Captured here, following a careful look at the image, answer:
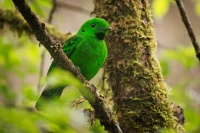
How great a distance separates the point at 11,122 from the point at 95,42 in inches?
92.6

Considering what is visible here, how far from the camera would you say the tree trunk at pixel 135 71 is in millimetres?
3148

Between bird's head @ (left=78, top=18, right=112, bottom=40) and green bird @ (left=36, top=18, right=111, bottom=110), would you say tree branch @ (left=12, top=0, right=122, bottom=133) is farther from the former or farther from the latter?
bird's head @ (left=78, top=18, right=112, bottom=40)

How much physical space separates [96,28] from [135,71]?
29.6 inches

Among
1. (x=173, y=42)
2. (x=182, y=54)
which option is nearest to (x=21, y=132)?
(x=182, y=54)

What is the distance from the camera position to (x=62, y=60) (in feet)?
8.26

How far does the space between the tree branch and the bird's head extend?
914 mm

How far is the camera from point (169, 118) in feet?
10.4

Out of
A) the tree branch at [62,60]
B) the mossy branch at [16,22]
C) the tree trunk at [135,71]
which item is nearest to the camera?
the tree branch at [62,60]

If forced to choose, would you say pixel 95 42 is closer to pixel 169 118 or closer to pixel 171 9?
pixel 169 118

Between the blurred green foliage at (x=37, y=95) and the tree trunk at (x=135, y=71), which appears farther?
the tree trunk at (x=135, y=71)

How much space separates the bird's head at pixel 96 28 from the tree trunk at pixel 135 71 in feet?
0.27

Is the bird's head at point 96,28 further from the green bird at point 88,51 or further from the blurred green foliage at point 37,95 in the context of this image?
the blurred green foliage at point 37,95

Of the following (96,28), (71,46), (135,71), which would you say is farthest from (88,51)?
(135,71)

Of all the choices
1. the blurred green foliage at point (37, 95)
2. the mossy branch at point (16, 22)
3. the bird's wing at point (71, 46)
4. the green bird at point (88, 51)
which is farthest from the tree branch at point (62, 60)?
the mossy branch at point (16, 22)
